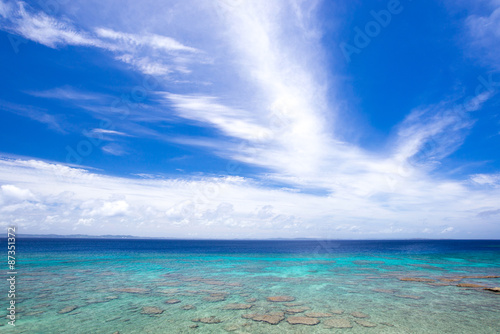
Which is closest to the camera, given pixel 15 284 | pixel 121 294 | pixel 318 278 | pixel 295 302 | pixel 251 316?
pixel 251 316

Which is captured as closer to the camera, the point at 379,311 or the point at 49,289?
the point at 379,311

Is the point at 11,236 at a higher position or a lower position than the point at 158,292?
higher

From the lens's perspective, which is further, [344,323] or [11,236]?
[11,236]

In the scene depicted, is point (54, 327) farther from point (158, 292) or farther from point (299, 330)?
point (299, 330)

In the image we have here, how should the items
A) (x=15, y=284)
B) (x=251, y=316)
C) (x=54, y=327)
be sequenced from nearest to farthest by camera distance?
1. (x=54, y=327)
2. (x=251, y=316)
3. (x=15, y=284)

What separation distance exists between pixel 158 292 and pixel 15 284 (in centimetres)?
1433

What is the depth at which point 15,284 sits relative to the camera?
2380 centimetres

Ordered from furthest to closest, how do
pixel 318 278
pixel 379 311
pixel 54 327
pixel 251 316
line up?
pixel 318 278 → pixel 379 311 → pixel 251 316 → pixel 54 327

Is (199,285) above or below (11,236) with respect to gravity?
below

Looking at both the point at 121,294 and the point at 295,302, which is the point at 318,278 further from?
the point at 121,294

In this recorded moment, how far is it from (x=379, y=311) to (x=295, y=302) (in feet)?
18.6

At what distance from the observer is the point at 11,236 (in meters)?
16.0

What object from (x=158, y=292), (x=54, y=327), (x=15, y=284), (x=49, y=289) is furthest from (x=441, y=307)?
(x=15, y=284)

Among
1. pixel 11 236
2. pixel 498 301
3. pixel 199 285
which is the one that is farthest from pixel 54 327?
pixel 498 301
